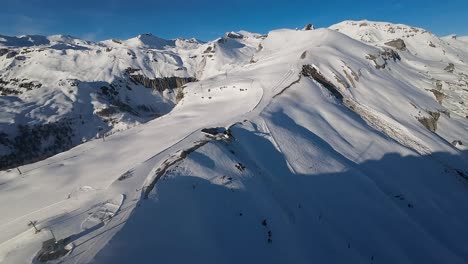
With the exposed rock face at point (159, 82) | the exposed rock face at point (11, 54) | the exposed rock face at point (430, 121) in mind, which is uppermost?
the exposed rock face at point (11, 54)

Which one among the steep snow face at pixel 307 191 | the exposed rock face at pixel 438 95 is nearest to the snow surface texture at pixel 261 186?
the steep snow face at pixel 307 191

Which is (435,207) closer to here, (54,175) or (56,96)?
(54,175)

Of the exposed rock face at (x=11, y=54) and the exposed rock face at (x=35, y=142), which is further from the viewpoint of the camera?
the exposed rock face at (x=11, y=54)

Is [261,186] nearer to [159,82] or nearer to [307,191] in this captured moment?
[307,191]

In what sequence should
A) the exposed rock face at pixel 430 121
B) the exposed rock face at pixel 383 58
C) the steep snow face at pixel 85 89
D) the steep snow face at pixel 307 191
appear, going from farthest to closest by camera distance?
the steep snow face at pixel 85 89
the exposed rock face at pixel 383 58
the exposed rock face at pixel 430 121
the steep snow face at pixel 307 191

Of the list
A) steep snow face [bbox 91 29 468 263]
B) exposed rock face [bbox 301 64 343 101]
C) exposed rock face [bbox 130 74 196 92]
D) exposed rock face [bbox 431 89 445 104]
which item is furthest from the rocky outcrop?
exposed rock face [bbox 130 74 196 92]

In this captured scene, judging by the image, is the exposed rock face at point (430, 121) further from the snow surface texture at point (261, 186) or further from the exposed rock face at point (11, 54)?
the exposed rock face at point (11, 54)
